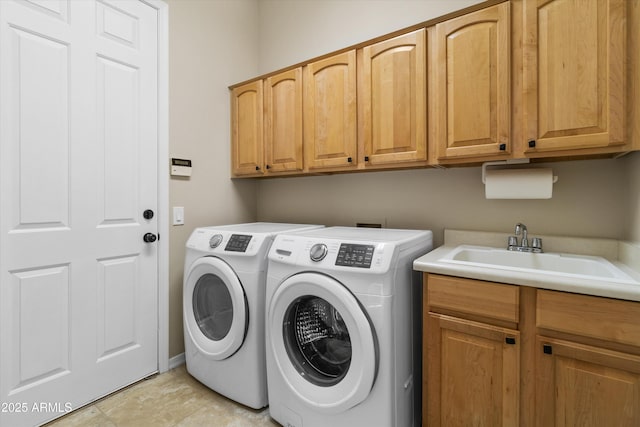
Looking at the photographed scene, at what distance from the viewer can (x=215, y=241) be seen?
187cm

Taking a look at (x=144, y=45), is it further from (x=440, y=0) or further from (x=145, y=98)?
(x=440, y=0)

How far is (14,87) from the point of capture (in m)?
1.51

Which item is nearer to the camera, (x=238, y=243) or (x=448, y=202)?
(x=238, y=243)

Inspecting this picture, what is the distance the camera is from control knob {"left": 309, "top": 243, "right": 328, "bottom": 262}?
4.77 feet

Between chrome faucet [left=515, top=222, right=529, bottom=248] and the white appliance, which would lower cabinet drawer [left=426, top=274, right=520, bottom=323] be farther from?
the white appliance

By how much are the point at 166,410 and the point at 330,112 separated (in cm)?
196

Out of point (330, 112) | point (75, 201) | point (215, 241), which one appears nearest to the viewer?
point (75, 201)

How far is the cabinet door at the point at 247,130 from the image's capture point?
2.37 m

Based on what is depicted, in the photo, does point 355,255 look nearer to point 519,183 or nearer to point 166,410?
point 519,183

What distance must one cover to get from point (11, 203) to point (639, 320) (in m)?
2.57

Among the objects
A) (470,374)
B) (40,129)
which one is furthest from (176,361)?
(470,374)

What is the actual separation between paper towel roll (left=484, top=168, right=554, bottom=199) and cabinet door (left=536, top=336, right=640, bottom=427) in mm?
707

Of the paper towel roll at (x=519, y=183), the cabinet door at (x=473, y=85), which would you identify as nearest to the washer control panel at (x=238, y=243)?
the cabinet door at (x=473, y=85)

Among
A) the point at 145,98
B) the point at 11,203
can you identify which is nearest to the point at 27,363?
the point at 11,203
